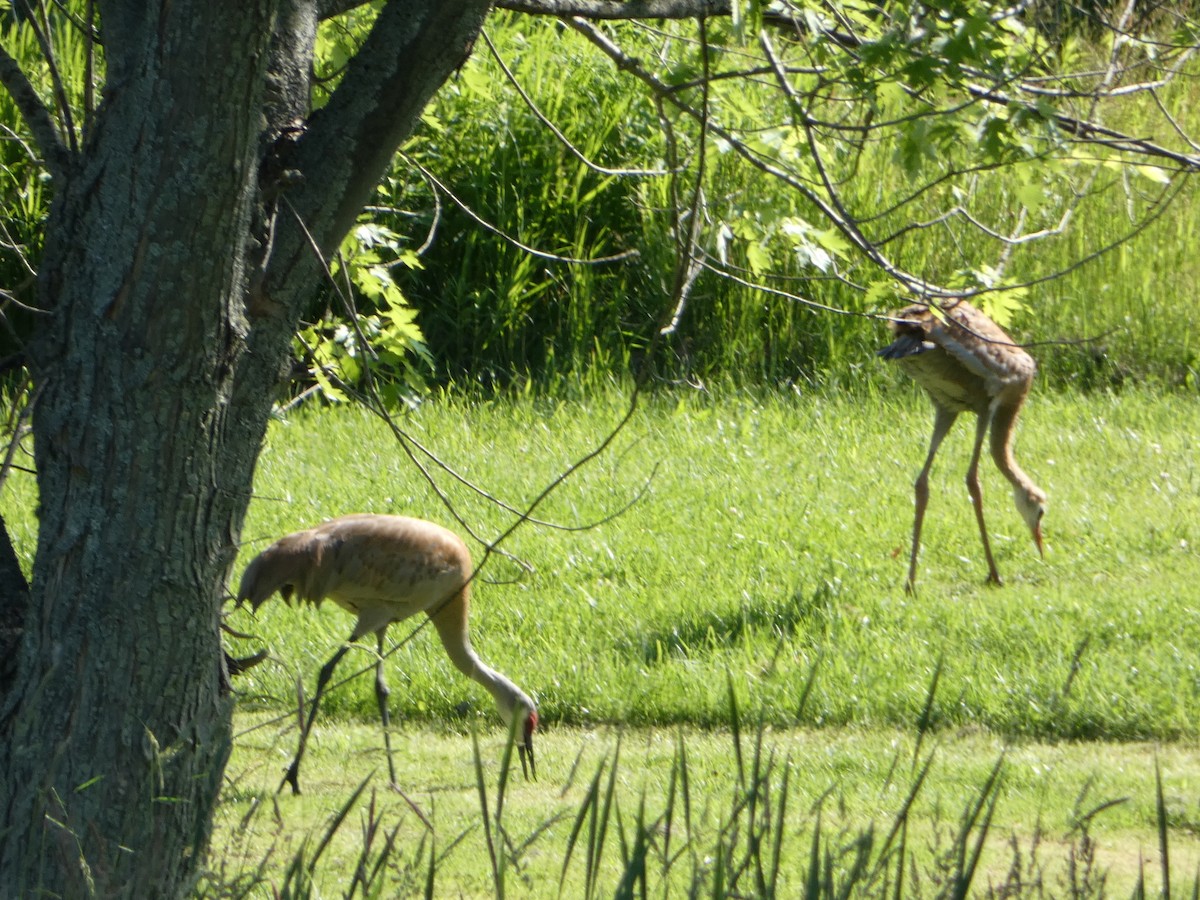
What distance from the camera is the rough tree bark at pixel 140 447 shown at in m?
3.06

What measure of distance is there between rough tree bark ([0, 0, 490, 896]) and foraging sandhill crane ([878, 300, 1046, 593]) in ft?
17.1

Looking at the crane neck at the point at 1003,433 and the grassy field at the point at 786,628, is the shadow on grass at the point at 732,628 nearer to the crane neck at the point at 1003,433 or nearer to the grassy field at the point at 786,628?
the grassy field at the point at 786,628

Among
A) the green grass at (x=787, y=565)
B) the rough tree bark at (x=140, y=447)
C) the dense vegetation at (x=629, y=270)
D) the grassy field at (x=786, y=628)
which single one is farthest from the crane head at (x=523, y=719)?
the dense vegetation at (x=629, y=270)

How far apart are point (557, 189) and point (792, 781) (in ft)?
23.2

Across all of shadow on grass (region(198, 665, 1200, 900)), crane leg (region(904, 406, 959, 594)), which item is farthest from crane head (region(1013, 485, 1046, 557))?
shadow on grass (region(198, 665, 1200, 900))

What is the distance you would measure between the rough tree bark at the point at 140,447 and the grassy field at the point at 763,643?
1.19ft

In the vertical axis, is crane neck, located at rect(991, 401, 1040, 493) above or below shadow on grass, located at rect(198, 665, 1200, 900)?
above

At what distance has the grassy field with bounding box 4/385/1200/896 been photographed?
5117 millimetres

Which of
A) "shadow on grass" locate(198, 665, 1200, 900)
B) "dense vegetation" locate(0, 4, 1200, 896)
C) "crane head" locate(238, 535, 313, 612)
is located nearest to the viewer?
"shadow on grass" locate(198, 665, 1200, 900)

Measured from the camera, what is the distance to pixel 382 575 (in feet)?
20.6

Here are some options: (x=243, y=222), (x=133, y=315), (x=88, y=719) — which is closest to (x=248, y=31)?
(x=243, y=222)

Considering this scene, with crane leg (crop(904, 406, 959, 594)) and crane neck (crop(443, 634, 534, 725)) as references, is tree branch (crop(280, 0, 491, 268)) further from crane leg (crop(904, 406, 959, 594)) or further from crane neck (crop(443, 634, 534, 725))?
crane leg (crop(904, 406, 959, 594))

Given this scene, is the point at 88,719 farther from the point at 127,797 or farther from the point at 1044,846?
the point at 1044,846

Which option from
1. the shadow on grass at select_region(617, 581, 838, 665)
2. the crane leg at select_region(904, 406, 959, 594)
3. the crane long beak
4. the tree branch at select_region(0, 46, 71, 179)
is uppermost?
the tree branch at select_region(0, 46, 71, 179)
